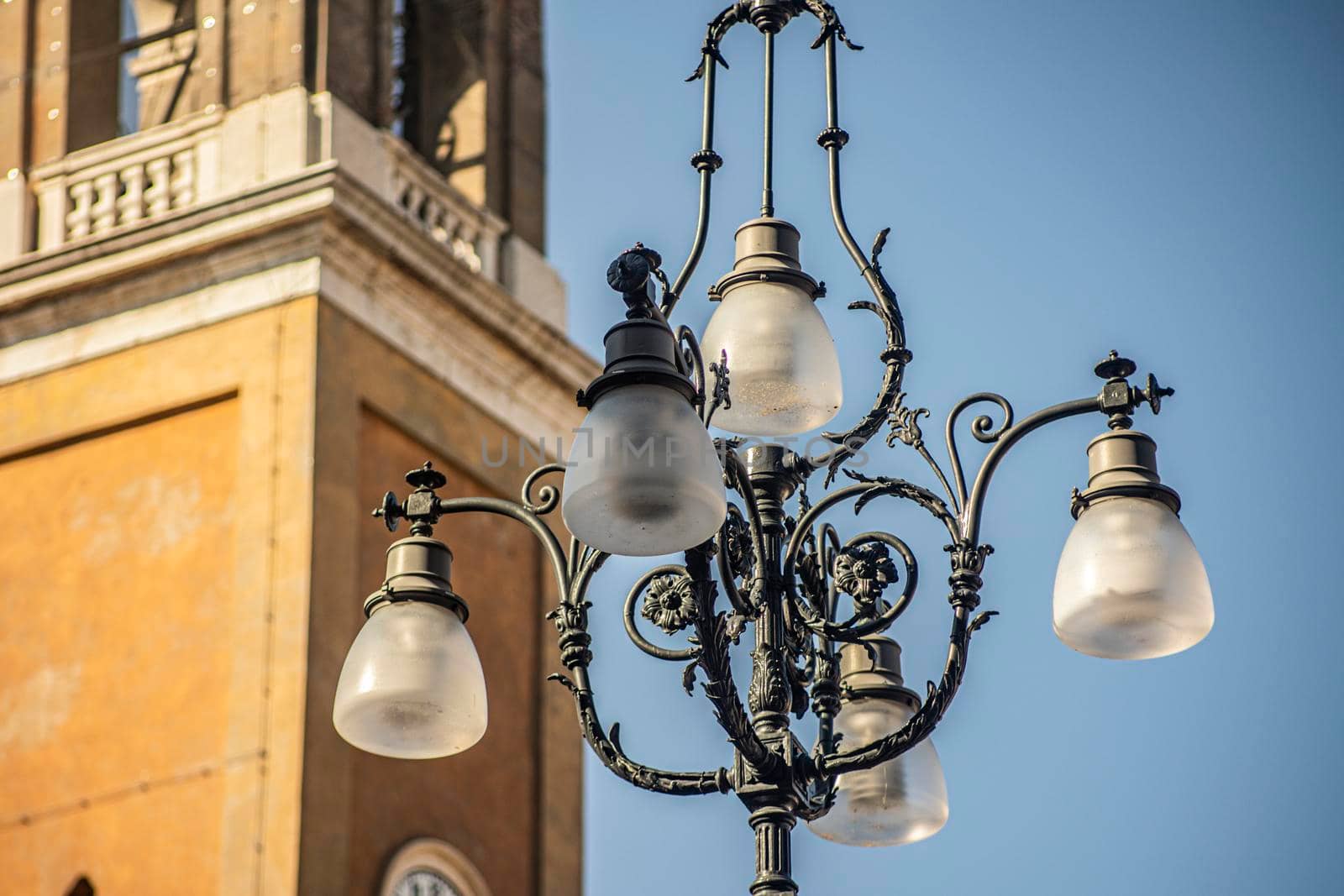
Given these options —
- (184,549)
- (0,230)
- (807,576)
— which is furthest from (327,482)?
(807,576)

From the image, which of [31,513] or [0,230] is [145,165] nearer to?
[0,230]

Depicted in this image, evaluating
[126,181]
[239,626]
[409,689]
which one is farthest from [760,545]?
[126,181]

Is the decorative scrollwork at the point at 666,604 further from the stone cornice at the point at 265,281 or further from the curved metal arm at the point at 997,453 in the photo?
the stone cornice at the point at 265,281

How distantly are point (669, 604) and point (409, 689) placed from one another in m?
0.61

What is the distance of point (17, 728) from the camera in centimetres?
1310

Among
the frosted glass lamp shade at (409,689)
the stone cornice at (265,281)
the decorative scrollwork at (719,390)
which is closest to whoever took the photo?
the decorative scrollwork at (719,390)

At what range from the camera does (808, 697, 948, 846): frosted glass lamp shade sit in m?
6.52

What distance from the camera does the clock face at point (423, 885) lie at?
1272 centimetres

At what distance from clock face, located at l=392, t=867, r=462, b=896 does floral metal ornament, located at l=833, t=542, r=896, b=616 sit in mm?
7180

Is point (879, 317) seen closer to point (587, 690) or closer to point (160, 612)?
point (587, 690)

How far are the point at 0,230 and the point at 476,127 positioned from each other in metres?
2.92

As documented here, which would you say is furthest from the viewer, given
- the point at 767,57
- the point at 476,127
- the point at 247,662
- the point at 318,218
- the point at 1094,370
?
the point at 476,127

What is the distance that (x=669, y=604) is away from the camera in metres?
5.65

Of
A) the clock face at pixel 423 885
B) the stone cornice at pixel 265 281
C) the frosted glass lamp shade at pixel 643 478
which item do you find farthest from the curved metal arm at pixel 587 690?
the stone cornice at pixel 265 281
